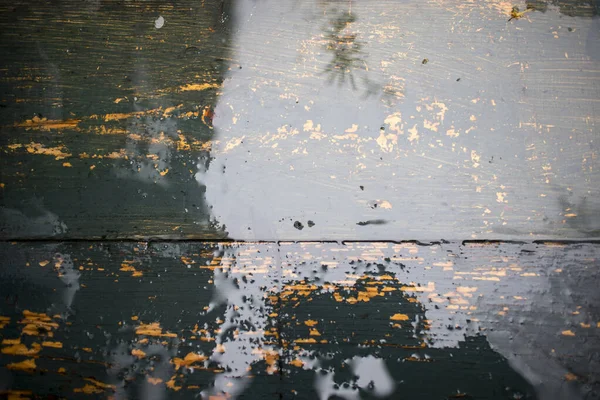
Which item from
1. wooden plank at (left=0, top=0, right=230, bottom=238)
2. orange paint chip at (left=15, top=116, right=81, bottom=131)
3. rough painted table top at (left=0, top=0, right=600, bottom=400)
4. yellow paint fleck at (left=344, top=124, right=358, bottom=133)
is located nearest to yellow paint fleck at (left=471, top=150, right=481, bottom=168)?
rough painted table top at (left=0, top=0, right=600, bottom=400)

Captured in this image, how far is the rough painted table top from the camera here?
0.62 m

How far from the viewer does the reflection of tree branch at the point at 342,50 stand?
2.21 ft

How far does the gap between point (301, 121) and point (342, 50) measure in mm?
169

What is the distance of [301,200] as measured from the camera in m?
0.65

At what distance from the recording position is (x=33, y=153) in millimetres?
671

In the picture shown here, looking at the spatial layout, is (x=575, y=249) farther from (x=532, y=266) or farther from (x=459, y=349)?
(x=459, y=349)

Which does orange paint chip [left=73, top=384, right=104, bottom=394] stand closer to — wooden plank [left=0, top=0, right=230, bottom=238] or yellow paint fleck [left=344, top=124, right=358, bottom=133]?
wooden plank [left=0, top=0, right=230, bottom=238]

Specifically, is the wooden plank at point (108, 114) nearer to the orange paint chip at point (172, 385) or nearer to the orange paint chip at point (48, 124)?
the orange paint chip at point (48, 124)

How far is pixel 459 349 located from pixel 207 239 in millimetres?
510

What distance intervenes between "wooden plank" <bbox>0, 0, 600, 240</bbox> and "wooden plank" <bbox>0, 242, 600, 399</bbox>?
2.0 inches

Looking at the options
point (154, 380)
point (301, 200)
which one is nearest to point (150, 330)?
point (154, 380)

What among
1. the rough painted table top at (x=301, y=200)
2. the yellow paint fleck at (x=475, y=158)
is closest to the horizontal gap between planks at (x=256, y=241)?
the rough painted table top at (x=301, y=200)

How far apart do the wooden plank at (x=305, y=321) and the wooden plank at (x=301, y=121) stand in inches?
2.0

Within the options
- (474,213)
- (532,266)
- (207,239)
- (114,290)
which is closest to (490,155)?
(474,213)
